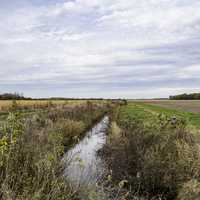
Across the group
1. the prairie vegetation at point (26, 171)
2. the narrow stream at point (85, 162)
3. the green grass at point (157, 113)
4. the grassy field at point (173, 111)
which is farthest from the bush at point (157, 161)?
the grassy field at point (173, 111)

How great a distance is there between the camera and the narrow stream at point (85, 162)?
6617 mm

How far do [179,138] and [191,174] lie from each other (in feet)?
7.81

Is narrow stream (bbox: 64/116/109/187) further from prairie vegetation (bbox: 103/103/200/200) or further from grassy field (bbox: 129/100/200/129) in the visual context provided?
grassy field (bbox: 129/100/200/129)

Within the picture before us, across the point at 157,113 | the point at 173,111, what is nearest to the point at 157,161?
the point at 157,113

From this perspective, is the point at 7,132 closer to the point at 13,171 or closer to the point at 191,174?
the point at 13,171

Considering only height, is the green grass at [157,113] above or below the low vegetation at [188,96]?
below

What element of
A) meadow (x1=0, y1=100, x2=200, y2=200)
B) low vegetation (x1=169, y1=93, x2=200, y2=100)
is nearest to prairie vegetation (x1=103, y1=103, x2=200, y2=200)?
meadow (x1=0, y1=100, x2=200, y2=200)

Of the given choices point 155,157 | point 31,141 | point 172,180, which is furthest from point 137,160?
point 31,141

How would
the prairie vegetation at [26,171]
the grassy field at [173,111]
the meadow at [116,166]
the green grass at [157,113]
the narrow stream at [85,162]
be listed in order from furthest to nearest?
the grassy field at [173,111], the green grass at [157,113], the narrow stream at [85,162], the meadow at [116,166], the prairie vegetation at [26,171]

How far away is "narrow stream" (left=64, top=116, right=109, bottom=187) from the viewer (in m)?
6.62

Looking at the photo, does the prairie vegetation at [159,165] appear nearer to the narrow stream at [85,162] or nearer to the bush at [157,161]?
the bush at [157,161]

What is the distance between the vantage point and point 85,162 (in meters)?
10.9

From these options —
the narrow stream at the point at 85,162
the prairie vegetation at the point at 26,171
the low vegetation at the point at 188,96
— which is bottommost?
the narrow stream at the point at 85,162

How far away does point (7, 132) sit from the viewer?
22.0ft
